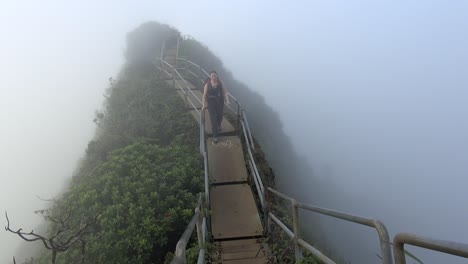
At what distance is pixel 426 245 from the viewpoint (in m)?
1.80

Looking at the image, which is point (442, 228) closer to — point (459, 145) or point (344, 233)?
point (459, 145)

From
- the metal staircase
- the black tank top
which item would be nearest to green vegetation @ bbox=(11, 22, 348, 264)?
the metal staircase

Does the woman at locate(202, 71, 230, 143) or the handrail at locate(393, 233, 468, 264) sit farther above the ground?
the woman at locate(202, 71, 230, 143)

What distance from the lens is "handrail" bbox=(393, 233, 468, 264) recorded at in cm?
158

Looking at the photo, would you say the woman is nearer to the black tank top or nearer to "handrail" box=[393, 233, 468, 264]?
the black tank top

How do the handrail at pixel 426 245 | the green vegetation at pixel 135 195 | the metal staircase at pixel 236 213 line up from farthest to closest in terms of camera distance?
the green vegetation at pixel 135 195 < the metal staircase at pixel 236 213 < the handrail at pixel 426 245

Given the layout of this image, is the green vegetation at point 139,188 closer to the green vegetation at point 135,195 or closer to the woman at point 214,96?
the green vegetation at point 135,195

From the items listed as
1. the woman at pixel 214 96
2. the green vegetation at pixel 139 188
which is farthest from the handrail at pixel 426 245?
the woman at pixel 214 96

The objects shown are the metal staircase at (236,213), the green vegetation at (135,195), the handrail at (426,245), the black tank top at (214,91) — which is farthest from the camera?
the black tank top at (214,91)

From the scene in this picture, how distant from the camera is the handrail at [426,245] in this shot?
1.58 metres

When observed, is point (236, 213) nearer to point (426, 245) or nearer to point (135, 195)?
point (135, 195)

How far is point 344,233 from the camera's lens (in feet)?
76.4

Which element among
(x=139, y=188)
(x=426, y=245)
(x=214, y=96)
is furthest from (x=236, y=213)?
(x=426, y=245)

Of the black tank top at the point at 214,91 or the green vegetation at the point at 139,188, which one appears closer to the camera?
the green vegetation at the point at 139,188
